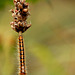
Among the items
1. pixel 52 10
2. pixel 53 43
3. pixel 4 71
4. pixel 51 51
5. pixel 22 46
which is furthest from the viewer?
pixel 52 10

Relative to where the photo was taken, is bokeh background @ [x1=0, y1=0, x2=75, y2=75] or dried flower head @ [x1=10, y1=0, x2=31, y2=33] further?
bokeh background @ [x1=0, y1=0, x2=75, y2=75]

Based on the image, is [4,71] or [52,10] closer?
[4,71]

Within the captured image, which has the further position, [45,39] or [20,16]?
[45,39]

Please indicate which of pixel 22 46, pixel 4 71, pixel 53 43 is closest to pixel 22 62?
pixel 22 46

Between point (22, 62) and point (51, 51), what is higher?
point (51, 51)

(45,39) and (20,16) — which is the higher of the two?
(45,39)

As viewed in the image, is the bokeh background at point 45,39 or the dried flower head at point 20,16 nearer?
the dried flower head at point 20,16

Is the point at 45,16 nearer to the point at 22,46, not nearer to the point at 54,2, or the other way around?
the point at 54,2

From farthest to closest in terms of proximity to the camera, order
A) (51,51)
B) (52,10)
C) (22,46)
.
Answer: (52,10) → (51,51) → (22,46)
